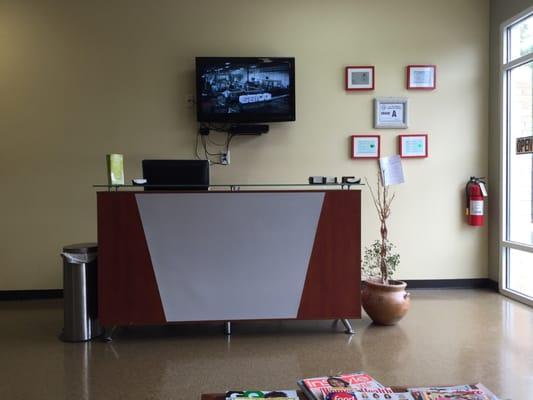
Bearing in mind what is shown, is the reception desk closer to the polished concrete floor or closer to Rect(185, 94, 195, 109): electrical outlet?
the polished concrete floor

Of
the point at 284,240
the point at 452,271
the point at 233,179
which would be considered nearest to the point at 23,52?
the point at 233,179

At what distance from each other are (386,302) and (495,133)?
8.45 feet

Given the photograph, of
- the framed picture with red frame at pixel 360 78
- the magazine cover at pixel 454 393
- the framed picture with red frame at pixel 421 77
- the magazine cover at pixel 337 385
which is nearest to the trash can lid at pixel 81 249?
the magazine cover at pixel 337 385

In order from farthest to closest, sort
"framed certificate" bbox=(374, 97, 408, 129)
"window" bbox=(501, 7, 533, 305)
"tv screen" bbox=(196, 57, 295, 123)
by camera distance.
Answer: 1. "framed certificate" bbox=(374, 97, 408, 129)
2. "tv screen" bbox=(196, 57, 295, 123)
3. "window" bbox=(501, 7, 533, 305)

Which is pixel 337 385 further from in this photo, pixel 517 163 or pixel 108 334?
pixel 517 163

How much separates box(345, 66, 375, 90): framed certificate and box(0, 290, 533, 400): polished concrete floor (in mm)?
2483

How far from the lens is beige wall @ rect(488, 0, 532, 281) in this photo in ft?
15.5

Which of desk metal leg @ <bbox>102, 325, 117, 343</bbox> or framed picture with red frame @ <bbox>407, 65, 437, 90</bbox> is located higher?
framed picture with red frame @ <bbox>407, 65, 437, 90</bbox>

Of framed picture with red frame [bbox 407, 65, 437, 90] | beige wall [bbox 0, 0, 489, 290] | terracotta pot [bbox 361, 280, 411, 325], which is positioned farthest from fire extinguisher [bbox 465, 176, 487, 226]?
terracotta pot [bbox 361, 280, 411, 325]

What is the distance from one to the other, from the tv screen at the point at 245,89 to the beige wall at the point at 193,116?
0.66 ft

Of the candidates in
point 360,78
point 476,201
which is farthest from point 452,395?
point 360,78

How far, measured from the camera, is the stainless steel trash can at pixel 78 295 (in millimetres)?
3311

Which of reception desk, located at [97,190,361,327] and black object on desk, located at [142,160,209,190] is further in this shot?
black object on desk, located at [142,160,209,190]

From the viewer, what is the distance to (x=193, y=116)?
475 cm
